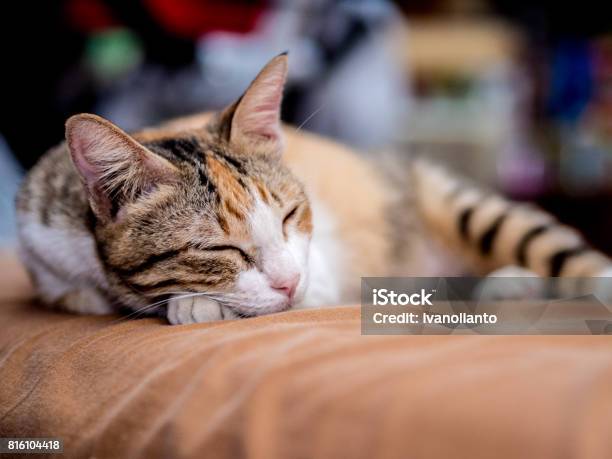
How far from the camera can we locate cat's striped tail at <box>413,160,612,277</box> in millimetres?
1333

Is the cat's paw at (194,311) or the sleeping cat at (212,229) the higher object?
the sleeping cat at (212,229)

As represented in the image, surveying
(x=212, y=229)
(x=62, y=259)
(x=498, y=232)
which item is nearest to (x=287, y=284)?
(x=212, y=229)

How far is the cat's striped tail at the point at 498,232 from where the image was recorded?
1.33m

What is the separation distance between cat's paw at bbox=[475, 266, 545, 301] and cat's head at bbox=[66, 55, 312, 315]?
1.12 ft

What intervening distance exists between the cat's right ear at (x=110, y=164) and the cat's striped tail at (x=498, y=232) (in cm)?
84

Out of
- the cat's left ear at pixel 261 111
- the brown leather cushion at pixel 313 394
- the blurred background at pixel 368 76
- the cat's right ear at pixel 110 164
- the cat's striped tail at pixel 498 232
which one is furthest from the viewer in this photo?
the blurred background at pixel 368 76

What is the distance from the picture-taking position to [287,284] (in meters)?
0.90

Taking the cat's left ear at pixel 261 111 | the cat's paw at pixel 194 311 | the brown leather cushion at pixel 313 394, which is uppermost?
the cat's left ear at pixel 261 111

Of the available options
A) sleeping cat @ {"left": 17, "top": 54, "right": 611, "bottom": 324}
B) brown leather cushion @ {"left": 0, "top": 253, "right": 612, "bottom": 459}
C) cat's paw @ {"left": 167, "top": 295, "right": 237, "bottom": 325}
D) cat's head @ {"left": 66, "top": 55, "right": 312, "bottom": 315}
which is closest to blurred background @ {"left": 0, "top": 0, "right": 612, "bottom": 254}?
sleeping cat @ {"left": 17, "top": 54, "right": 611, "bottom": 324}

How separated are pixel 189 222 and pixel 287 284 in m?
0.17

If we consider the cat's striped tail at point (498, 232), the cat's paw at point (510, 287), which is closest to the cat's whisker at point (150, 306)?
the cat's paw at point (510, 287)

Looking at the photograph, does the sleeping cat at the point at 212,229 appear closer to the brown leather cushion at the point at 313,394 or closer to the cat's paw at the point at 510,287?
the brown leather cushion at the point at 313,394

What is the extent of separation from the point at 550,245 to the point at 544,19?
87.8 inches

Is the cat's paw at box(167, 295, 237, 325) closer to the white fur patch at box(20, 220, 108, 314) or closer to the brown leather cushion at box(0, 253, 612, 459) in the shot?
the brown leather cushion at box(0, 253, 612, 459)
